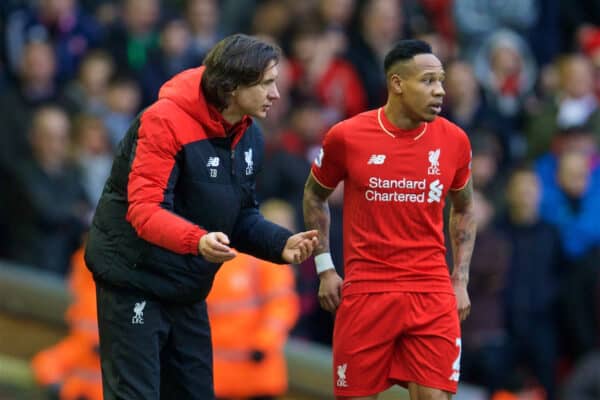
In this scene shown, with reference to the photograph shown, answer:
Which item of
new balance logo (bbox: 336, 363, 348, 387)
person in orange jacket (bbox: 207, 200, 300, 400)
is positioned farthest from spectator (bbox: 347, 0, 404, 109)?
new balance logo (bbox: 336, 363, 348, 387)

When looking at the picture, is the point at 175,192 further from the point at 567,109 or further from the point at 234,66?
the point at 567,109

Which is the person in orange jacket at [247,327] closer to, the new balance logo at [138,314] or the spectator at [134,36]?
the new balance logo at [138,314]

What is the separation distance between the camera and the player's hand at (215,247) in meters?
6.65

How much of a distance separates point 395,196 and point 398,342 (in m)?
0.73

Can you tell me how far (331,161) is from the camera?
7.49 m

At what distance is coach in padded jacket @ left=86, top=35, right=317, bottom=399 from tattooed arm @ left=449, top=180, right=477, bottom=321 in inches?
34.9

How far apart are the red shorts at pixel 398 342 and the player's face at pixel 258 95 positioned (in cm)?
104

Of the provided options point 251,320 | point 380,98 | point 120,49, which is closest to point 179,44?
point 120,49

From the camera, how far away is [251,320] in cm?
1048

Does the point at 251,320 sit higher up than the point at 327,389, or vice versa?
the point at 251,320

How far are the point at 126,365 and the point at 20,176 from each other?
5433 millimetres

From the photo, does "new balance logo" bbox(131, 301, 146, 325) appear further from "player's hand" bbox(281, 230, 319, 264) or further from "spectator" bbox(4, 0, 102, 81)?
"spectator" bbox(4, 0, 102, 81)

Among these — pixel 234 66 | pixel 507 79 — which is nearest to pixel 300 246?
pixel 234 66

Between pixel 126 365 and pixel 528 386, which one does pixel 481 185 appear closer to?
pixel 528 386
